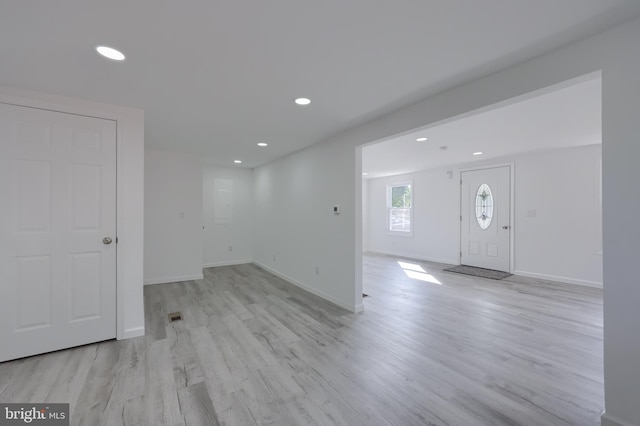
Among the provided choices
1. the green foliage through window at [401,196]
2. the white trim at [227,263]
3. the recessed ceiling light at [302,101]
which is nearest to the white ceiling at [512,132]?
the recessed ceiling light at [302,101]

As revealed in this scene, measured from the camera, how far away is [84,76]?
222cm

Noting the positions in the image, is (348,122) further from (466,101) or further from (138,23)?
(138,23)

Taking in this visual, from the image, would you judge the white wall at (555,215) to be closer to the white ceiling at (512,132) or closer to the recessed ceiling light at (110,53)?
the white ceiling at (512,132)

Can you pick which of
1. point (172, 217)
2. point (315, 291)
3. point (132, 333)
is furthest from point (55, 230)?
point (315, 291)

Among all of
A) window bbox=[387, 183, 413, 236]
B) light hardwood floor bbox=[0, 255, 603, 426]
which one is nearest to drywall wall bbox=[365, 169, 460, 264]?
window bbox=[387, 183, 413, 236]

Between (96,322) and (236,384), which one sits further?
(96,322)

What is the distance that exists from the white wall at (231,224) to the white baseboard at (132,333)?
3429 millimetres

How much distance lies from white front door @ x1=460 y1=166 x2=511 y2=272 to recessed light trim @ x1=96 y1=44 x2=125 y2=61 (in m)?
6.62

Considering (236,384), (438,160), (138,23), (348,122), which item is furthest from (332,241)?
(438,160)

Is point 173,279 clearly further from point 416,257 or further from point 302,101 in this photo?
point 416,257

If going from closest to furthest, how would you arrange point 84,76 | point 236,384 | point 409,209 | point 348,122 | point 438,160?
point 236,384
point 84,76
point 348,122
point 438,160
point 409,209

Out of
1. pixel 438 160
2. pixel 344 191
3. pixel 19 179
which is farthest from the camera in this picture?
pixel 438 160

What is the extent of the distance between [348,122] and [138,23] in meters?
2.28

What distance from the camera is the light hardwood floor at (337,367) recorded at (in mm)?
1795
